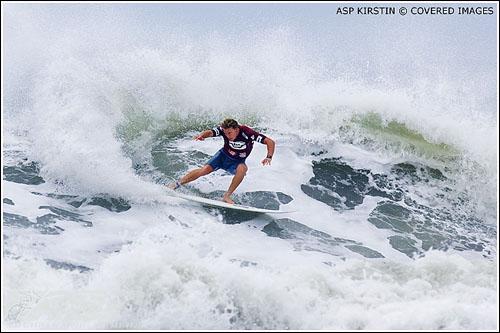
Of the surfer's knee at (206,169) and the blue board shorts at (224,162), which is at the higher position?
the blue board shorts at (224,162)

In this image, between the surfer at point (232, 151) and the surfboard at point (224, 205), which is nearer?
the surfboard at point (224, 205)

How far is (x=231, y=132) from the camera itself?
814cm

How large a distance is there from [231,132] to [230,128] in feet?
0.22

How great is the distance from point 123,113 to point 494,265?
6813 millimetres

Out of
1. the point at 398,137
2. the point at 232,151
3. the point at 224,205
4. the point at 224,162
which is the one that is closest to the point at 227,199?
the point at 224,205

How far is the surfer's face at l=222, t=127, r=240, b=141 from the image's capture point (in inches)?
320

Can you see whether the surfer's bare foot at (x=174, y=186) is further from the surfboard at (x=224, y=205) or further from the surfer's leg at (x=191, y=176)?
the surfboard at (x=224, y=205)

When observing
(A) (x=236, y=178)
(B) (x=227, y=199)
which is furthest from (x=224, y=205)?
(A) (x=236, y=178)

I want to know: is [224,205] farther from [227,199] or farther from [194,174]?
[194,174]

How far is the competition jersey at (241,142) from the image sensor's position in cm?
821

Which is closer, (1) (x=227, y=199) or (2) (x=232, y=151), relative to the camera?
(1) (x=227, y=199)

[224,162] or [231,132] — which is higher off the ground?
[231,132]

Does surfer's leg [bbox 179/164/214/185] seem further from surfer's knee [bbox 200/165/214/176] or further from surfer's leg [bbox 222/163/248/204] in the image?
surfer's leg [bbox 222/163/248/204]

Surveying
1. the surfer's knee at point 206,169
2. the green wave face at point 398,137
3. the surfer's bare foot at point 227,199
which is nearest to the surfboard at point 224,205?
the surfer's bare foot at point 227,199
